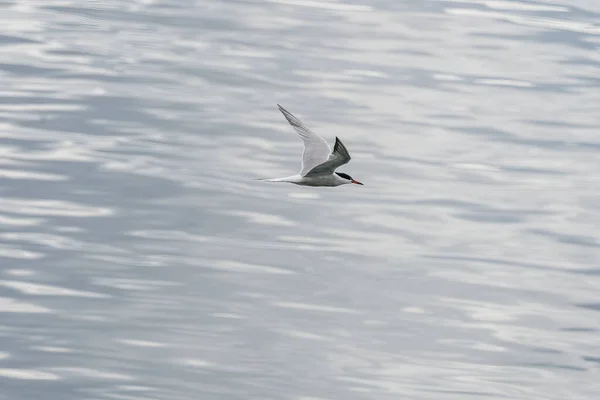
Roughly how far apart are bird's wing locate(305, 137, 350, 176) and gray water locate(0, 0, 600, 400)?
5.96m

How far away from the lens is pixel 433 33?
59.9 meters

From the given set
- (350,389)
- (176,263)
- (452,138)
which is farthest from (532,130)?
(350,389)

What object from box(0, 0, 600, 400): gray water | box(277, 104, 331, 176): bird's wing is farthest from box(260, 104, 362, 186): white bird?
box(0, 0, 600, 400): gray water

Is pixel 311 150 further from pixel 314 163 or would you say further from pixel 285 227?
pixel 285 227

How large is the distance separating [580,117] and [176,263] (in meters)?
18.6

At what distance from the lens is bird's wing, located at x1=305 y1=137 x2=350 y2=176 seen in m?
20.5

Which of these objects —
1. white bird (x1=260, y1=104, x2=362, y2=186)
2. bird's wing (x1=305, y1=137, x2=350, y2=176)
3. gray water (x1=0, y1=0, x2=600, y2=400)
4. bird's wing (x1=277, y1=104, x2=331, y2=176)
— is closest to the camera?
bird's wing (x1=305, y1=137, x2=350, y2=176)

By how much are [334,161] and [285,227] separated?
515 inches

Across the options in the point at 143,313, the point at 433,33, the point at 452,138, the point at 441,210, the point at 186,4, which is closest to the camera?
the point at 143,313

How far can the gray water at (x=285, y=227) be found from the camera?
27672mm

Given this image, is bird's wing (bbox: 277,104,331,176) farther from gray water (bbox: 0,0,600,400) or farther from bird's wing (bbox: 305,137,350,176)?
gray water (bbox: 0,0,600,400)

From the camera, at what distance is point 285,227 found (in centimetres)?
3453

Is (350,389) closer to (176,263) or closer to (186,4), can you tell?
(176,263)

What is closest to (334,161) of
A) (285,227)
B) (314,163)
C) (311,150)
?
(314,163)
